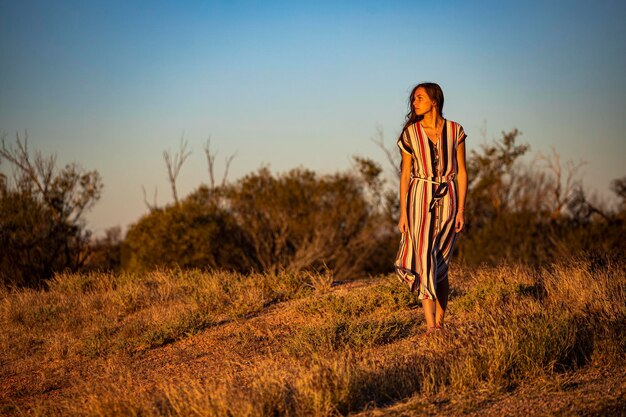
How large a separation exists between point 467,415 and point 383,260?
2847 centimetres

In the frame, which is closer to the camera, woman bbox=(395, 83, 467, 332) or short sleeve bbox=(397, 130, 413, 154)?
woman bbox=(395, 83, 467, 332)

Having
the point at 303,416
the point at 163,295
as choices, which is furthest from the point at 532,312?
the point at 163,295

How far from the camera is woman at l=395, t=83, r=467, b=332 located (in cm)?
570

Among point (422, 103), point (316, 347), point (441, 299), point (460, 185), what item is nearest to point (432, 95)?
point (422, 103)

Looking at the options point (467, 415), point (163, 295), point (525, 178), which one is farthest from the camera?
point (525, 178)

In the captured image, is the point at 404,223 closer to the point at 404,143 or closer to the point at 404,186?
the point at 404,186

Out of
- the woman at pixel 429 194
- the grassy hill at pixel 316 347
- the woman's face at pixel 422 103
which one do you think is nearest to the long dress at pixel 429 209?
the woman at pixel 429 194

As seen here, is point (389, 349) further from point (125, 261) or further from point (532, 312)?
point (125, 261)

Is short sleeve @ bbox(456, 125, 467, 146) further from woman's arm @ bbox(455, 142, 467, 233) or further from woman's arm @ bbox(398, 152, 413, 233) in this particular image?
woman's arm @ bbox(398, 152, 413, 233)

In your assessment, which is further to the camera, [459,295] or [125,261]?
[125,261]

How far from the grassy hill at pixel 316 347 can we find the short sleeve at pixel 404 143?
1489mm

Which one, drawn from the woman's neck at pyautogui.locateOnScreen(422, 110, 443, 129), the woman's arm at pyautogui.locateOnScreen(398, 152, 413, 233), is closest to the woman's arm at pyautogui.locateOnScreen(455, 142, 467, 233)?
the woman's neck at pyautogui.locateOnScreen(422, 110, 443, 129)

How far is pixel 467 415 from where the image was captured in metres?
4.09

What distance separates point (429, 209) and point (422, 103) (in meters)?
→ 0.88
